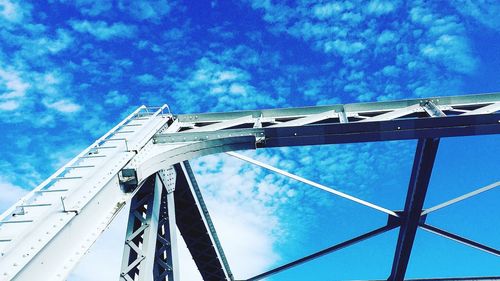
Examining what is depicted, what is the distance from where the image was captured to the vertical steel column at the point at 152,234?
5934mm

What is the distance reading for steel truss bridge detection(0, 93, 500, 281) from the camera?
4.36 metres

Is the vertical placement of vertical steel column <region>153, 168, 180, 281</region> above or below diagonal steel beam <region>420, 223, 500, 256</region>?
above

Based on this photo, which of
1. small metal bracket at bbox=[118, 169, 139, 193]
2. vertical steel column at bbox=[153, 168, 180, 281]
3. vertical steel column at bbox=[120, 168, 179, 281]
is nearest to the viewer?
small metal bracket at bbox=[118, 169, 139, 193]

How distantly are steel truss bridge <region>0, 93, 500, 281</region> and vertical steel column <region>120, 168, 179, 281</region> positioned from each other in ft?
0.05

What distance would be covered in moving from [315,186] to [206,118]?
2297 mm

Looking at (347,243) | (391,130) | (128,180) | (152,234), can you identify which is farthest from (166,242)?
(391,130)

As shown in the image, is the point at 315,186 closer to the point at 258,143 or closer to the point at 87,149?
the point at 258,143

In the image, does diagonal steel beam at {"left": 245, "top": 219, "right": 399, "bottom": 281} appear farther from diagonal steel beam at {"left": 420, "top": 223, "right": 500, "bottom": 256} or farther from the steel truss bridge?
diagonal steel beam at {"left": 420, "top": 223, "right": 500, "bottom": 256}

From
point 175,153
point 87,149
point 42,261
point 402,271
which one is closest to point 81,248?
point 42,261

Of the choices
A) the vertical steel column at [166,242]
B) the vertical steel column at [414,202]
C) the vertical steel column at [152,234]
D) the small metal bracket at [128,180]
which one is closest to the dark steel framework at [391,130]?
the vertical steel column at [414,202]

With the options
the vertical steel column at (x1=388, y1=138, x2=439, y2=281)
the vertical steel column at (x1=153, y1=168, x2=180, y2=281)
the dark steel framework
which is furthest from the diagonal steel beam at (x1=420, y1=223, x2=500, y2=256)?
the vertical steel column at (x1=153, y1=168, x2=180, y2=281)

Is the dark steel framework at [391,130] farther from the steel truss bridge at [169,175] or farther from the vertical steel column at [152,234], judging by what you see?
the vertical steel column at [152,234]

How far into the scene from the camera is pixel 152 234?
6.23 m

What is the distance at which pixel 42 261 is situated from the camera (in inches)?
158
